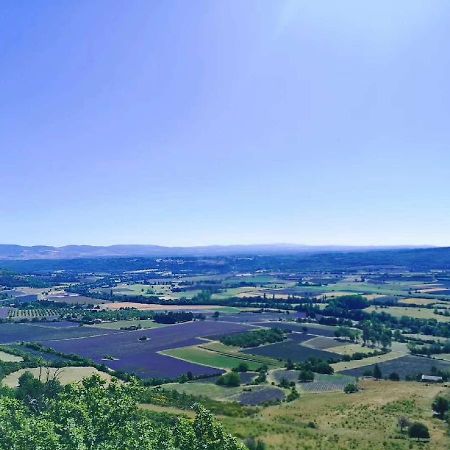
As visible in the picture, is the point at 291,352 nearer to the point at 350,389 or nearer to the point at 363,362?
the point at 363,362

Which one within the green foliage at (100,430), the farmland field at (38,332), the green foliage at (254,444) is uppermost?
the green foliage at (100,430)

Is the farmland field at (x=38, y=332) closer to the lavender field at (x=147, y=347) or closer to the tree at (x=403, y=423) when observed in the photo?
the lavender field at (x=147, y=347)

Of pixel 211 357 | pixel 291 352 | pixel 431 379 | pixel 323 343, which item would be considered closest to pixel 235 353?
pixel 211 357

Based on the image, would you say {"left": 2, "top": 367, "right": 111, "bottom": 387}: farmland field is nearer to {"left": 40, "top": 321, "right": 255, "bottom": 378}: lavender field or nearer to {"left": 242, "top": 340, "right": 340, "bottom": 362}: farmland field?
{"left": 40, "top": 321, "right": 255, "bottom": 378}: lavender field

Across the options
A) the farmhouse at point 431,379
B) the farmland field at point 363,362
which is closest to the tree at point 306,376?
the farmland field at point 363,362

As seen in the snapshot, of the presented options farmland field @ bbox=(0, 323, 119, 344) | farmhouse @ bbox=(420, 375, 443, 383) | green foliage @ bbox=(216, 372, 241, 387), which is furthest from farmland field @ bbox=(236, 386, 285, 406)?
farmland field @ bbox=(0, 323, 119, 344)

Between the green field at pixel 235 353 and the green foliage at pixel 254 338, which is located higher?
the green foliage at pixel 254 338
